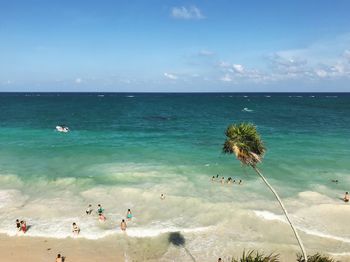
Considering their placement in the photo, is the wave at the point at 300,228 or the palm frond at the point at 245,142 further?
the wave at the point at 300,228

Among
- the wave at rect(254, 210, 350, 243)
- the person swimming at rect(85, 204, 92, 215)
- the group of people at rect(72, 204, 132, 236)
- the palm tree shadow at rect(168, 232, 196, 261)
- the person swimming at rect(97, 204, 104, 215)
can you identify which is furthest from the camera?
the person swimming at rect(85, 204, 92, 215)

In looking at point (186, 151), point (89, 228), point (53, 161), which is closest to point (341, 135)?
point (186, 151)

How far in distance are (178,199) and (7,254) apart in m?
18.9

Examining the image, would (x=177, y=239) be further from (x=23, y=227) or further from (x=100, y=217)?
(x=23, y=227)

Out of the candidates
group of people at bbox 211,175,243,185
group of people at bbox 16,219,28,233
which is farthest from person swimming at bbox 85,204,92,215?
group of people at bbox 211,175,243,185

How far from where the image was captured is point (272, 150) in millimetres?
68812

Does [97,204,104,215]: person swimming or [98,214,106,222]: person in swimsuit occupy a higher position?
[97,204,104,215]: person swimming

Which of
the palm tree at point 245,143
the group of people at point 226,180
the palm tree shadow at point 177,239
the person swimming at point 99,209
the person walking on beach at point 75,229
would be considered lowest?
the palm tree shadow at point 177,239

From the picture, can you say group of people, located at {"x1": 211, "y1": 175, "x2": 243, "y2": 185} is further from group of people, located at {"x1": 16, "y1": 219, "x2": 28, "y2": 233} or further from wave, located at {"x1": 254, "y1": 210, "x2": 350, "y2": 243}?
group of people, located at {"x1": 16, "y1": 219, "x2": 28, "y2": 233}

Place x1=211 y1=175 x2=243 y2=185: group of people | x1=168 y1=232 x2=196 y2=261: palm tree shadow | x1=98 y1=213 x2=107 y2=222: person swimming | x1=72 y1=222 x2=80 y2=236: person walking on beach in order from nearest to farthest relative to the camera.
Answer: x1=168 y1=232 x2=196 y2=261: palm tree shadow
x1=72 y1=222 x2=80 y2=236: person walking on beach
x1=98 y1=213 x2=107 y2=222: person swimming
x1=211 y1=175 x2=243 y2=185: group of people

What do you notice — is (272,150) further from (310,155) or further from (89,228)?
(89,228)

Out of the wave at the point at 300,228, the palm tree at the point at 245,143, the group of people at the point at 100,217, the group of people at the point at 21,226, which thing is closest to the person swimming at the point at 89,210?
the group of people at the point at 100,217

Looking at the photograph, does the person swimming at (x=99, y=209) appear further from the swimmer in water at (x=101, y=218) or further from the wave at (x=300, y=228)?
the wave at (x=300, y=228)

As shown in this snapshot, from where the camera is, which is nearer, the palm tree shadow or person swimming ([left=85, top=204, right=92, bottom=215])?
the palm tree shadow
